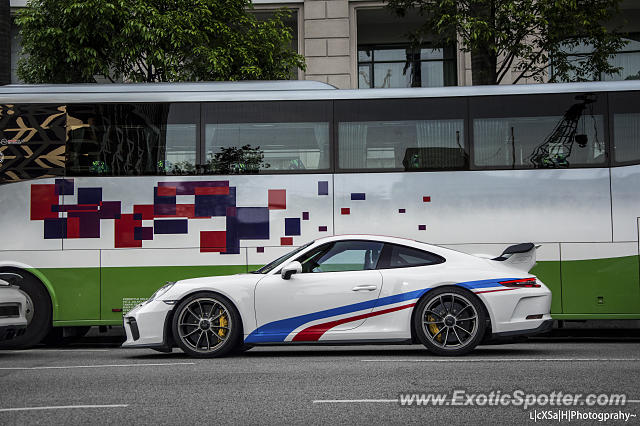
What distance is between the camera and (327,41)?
23.5 m

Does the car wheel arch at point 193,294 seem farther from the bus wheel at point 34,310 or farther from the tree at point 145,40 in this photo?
the tree at point 145,40

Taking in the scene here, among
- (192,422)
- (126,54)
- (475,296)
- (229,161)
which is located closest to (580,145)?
(475,296)

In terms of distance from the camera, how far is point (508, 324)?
350 inches

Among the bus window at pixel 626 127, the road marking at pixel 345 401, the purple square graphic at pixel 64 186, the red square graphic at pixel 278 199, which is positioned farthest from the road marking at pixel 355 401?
the purple square graphic at pixel 64 186

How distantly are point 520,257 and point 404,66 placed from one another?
51.6 ft

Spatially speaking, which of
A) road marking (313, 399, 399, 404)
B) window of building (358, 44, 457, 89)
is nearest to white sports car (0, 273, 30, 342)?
road marking (313, 399, 399, 404)

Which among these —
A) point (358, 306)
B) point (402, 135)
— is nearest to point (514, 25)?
point (402, 135)

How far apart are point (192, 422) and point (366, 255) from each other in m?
4.13

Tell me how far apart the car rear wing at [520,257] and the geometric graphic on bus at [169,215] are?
122 inches

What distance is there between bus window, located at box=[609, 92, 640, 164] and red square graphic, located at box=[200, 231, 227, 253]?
215 inches

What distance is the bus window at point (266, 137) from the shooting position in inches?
454

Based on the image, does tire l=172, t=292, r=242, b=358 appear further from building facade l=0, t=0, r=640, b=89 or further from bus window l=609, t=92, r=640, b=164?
building facade l=0, t=0, r=640, b=89

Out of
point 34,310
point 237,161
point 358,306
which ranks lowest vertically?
point 34,310

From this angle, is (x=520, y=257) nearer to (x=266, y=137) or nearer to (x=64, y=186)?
(x=266, y=137)
